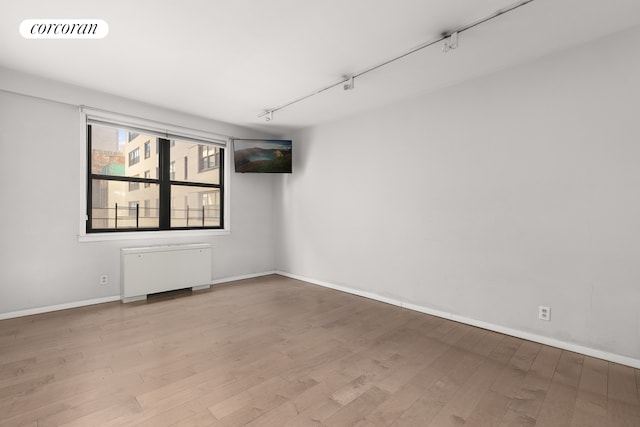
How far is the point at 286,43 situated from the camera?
268cm

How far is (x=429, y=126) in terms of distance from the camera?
12.0 ft

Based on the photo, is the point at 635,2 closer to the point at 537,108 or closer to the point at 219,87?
the point at 537,108

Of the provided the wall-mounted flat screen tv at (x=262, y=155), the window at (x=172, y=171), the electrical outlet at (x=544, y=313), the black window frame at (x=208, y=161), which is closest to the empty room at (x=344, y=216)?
the electrical outlet at (x=544, y=313)

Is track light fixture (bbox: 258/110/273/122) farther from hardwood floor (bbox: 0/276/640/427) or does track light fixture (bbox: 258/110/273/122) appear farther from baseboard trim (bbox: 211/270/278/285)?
hardwood floor (bbox: 0/276/640/427)

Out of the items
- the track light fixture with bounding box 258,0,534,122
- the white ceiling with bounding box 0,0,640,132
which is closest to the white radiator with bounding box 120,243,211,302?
the white ceiling with bounding box 0,0,640,132

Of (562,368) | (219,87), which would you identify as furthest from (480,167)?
(219,87)

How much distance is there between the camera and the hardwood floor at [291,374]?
178 cm

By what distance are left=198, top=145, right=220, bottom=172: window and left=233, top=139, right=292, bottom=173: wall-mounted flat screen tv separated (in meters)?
0.40

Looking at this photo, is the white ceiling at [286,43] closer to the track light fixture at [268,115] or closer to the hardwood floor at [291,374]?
the track light fixture at [268,115]

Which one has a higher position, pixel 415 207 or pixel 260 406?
pixel 415 207

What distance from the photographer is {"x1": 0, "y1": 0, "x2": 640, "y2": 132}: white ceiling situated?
7.27 feet

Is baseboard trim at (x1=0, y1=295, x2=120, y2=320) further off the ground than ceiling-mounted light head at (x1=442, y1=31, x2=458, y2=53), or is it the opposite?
ceiling-mounted light head at (x1=442, y1=31, x2=458, y2=53)

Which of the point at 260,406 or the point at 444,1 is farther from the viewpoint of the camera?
the point at 444,1

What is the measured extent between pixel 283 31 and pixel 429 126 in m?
2.09
